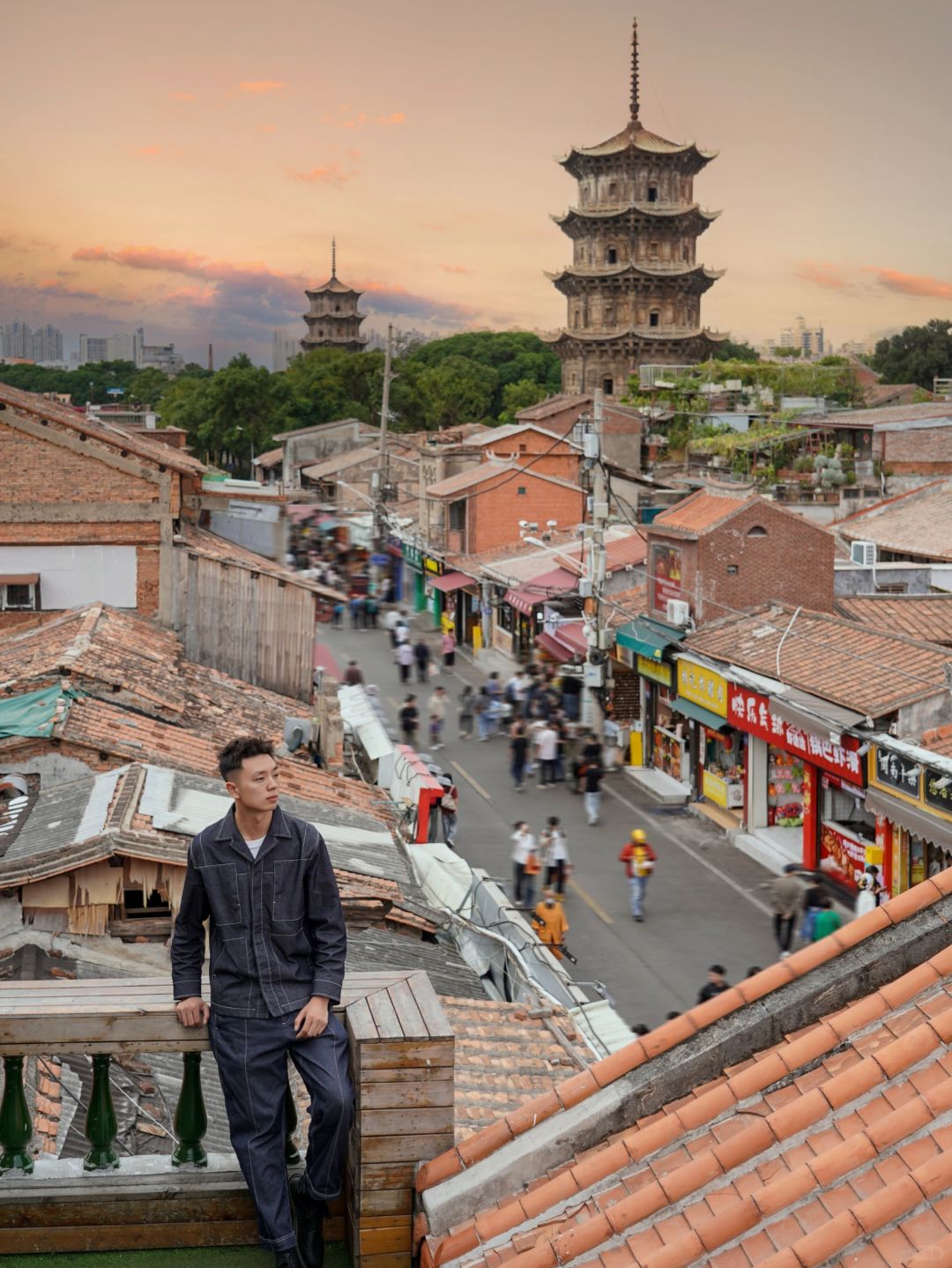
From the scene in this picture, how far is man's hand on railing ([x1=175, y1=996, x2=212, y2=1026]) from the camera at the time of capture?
4691 mm

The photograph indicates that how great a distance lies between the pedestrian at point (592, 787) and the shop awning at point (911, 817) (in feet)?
19.9

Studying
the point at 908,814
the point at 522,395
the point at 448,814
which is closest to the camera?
the point at 908,814

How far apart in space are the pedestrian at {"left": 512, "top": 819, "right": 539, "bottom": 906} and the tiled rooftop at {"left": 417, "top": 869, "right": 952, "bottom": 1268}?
16339 millimetres

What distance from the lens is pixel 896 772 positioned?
2052 cm

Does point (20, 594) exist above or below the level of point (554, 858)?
above

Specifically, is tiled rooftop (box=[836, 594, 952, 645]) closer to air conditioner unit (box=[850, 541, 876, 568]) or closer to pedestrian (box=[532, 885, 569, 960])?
air conditioner unit (box=[850, 541, 876, 568])

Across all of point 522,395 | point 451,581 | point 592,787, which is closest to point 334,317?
point 522,395

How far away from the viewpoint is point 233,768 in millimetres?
4629

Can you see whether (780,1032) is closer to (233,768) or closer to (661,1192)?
(661,1192)

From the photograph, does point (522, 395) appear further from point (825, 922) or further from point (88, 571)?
point (825, 922)

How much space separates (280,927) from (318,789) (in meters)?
12.2

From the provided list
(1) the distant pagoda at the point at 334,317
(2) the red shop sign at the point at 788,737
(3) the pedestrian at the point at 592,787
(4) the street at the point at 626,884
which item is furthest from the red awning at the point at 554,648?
(1) the distant pagoda at the point at 334,317

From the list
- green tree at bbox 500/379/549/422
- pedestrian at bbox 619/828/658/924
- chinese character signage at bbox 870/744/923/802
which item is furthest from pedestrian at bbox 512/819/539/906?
green tree at bbox 500/379/549/422

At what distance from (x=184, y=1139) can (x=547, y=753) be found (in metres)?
23.9
